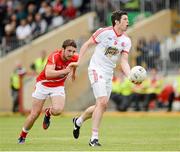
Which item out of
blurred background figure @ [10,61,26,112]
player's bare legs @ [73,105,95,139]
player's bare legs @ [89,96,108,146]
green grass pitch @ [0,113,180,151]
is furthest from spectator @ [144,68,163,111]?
player's bare legs @ [89,96,108,146]

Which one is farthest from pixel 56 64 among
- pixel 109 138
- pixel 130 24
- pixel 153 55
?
pixel 130 24

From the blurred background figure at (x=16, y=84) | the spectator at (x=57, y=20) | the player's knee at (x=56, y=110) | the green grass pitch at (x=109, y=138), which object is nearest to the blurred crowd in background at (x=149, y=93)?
the blurred background figure at (x=16, y=84)

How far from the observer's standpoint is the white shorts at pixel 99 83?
656 inches

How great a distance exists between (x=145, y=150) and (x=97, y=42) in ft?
9.15

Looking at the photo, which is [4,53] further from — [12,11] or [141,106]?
[141,106]

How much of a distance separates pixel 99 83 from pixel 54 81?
3.65 feet

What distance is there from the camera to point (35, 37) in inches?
1474

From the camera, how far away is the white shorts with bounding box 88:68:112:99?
54.7 ft

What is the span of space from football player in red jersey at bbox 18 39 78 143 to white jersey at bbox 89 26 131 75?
19.2 inches

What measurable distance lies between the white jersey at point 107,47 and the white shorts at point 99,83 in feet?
0.34

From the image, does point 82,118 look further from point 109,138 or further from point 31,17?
point 31,17

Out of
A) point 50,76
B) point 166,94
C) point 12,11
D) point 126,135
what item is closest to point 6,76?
point 12,11

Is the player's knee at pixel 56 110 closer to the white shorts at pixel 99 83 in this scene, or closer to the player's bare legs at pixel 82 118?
the player's bare legs at pixel 82 118

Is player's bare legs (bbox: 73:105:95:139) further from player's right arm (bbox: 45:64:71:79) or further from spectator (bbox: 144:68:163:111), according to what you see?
spectator (bbox: 144:68:163:111)
